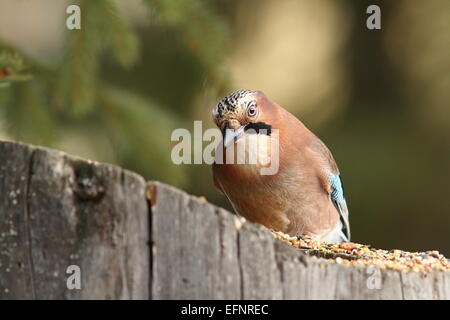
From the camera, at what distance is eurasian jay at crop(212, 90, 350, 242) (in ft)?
14.6

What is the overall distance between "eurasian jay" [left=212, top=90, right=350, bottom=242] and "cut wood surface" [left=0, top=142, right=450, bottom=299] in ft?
6.11

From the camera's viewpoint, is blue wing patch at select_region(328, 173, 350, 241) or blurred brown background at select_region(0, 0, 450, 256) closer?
blue wing patch at select_region(328, 173, 350, 241)

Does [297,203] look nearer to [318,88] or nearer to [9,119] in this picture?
[9,119]

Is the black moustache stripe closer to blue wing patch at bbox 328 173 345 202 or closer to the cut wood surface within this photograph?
blue wing patch at bbox 328 173 345 202

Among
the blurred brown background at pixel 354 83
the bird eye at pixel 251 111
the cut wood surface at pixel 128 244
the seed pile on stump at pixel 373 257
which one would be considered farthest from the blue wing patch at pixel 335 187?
the cut wood surface at pixel 128 244

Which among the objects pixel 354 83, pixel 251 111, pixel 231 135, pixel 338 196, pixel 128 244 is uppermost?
pixel 354 83

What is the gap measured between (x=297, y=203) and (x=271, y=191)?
0.63 feet

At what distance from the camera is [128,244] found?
8.29ft

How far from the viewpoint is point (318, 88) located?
778cm

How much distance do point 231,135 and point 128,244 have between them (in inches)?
75.6

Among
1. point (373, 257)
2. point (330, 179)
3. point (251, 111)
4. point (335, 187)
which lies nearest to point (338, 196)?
point (335, 187)

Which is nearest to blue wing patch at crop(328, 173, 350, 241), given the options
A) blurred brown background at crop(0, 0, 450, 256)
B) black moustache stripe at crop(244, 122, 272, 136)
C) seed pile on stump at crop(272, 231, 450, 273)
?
black moustache stripe at crop(244, 122, 272, 136)

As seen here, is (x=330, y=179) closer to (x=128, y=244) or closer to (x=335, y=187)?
(x=335, y=187)
